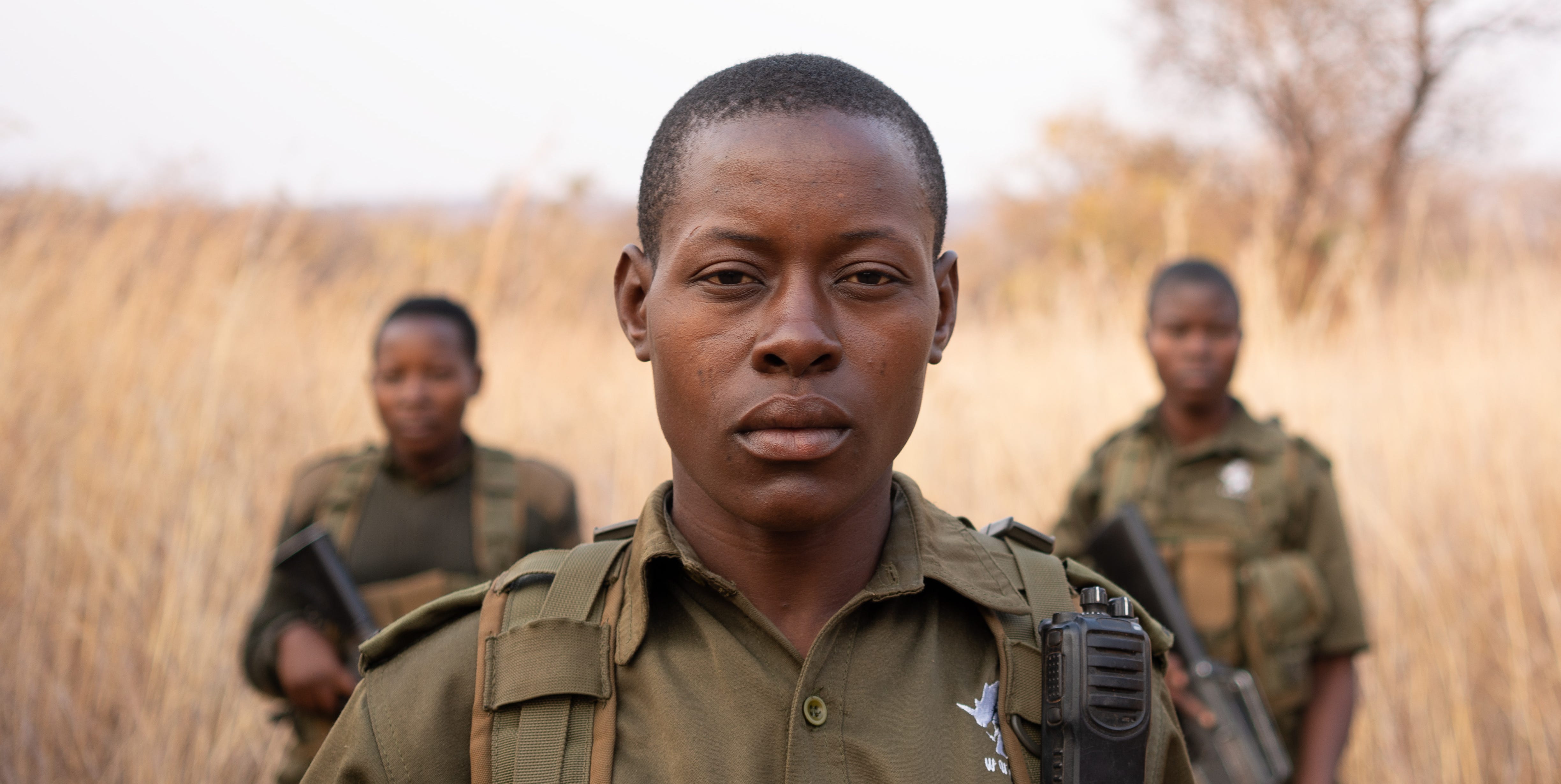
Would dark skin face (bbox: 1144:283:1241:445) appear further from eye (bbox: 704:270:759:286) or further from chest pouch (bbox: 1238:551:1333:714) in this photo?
eye (bbox: 704:270:759:286)

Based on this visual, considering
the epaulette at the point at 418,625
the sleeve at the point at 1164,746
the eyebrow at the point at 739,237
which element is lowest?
the sleeve at the point at 1164,746

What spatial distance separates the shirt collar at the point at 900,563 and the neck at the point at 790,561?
1.2 inches

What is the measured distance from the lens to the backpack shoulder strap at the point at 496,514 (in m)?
3.06

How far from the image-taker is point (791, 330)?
1198 millimetres

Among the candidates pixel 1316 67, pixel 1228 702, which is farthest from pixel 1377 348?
pixel 1316 67

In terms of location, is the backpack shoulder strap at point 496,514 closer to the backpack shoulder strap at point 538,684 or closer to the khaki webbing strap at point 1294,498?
the backpack shoulder strap at point 538,684

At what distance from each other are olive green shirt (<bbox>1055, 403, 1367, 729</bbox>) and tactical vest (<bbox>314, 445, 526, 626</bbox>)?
151 cm

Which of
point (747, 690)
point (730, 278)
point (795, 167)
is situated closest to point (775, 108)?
point (795, 167)

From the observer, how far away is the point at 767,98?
1.31m

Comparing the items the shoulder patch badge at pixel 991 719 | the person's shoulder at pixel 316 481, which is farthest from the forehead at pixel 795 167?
the person's shoulder at pixel 316 481

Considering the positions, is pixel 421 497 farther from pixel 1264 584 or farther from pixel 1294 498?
pixel 1294 498

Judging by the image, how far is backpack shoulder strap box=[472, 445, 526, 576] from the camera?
3061 mm

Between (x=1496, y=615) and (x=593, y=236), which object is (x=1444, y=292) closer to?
(x=1496, y=615)

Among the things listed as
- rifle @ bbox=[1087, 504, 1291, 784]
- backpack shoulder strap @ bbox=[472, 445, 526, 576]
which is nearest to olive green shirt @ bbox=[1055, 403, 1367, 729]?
rifle @ bbox=[1087, 504, 1291, 784]
